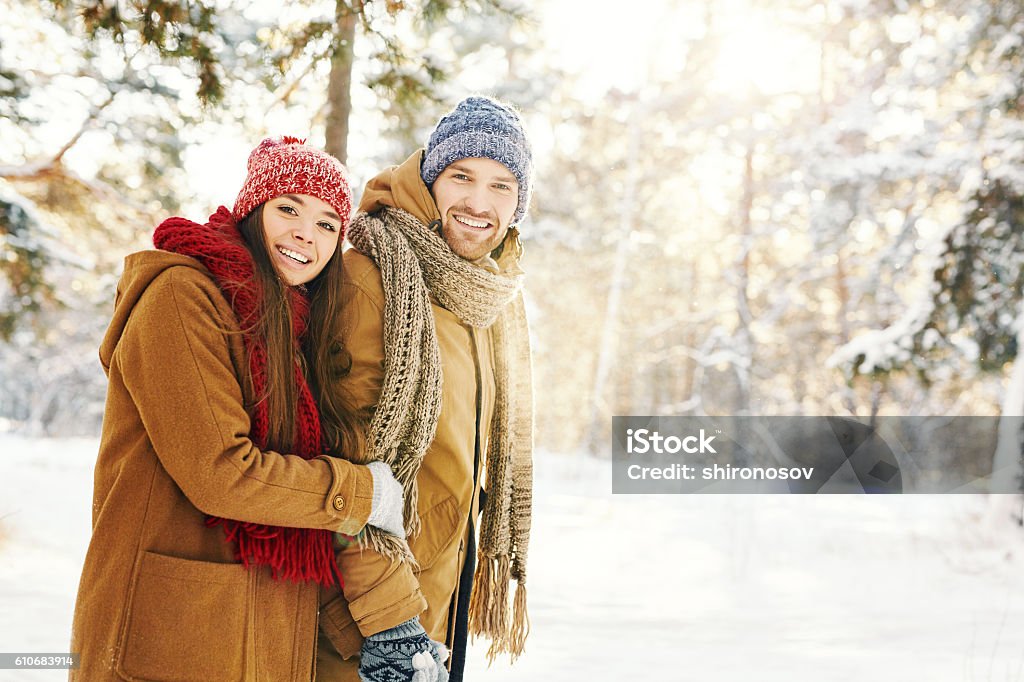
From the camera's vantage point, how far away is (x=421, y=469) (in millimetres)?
1986

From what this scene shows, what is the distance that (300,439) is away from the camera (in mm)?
1696

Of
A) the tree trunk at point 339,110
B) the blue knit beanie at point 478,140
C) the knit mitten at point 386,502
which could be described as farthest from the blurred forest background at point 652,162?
the knit mitten at point 386,502

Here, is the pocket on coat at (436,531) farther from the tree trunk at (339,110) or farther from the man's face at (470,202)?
the tree trunk at (339,110)

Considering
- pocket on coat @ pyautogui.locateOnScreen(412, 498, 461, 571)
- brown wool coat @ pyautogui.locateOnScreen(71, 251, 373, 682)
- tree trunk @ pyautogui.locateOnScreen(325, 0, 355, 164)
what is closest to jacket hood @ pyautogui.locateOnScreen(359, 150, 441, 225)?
brown wool coat @ pyautogui.locateOnScreen(71, 251, 373, 682)

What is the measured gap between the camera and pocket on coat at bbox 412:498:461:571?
1940 mm

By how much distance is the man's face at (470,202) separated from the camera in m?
2.10

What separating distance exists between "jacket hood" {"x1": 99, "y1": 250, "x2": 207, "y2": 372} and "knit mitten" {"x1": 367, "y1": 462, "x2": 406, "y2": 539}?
0.59 m

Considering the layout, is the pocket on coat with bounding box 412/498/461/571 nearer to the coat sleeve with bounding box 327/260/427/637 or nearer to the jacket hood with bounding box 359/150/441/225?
the coat sleeve with bounding box 327/260/427/637

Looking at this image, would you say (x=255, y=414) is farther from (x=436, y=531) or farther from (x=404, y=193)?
(x=404, y=193)

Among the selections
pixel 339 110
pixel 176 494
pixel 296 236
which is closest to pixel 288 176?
pixel 296 236

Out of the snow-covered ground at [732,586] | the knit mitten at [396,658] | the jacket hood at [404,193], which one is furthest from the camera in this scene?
the snow-covered ground at [732,586]

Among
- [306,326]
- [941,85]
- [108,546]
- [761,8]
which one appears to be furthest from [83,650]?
[761,8]

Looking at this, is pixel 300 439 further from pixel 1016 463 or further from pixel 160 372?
pixel 1016 463

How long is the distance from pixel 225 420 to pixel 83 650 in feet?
1.67
